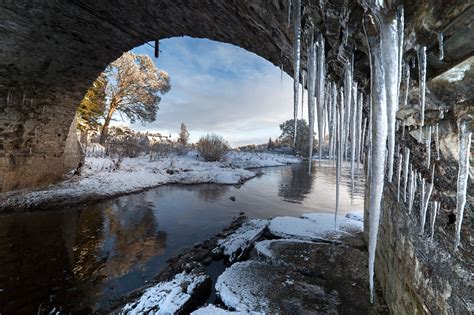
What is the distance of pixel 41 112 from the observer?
705cm

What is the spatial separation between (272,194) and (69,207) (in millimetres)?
7434

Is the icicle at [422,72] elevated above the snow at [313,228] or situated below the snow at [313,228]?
above

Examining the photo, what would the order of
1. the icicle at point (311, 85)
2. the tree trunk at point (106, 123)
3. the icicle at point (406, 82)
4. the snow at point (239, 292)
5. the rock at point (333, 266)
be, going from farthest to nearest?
the tree trunk at point (106, 123), the rock at point (333, 266), the snow at point (239, 292), the icicle at point (311, 85), the icicle at point (406, 82)

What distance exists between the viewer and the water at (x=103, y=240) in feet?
10.5

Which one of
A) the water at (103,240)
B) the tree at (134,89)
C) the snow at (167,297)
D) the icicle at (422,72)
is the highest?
the tree at (134,89)

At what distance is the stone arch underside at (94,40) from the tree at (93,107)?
8.47 meters

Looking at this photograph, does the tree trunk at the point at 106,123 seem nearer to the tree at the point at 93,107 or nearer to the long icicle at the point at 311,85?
the tree at the point at 93,107

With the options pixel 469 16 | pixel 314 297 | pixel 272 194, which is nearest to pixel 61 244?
pixel 314 297

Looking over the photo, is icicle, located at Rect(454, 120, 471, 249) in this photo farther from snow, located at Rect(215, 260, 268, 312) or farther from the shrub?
the shrub

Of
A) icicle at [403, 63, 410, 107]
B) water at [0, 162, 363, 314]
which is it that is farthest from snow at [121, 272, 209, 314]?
icicle at [403, 63, 410, 107]

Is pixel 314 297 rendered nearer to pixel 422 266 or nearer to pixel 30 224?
pixel 422 266

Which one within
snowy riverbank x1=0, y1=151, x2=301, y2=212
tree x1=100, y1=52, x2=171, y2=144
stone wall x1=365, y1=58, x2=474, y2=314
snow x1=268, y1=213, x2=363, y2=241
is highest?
tree x1=100, y1=52, x2=171, y2=144

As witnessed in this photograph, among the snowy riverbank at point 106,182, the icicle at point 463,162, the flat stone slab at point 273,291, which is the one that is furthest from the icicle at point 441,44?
the snowy riverbank at point 106,182

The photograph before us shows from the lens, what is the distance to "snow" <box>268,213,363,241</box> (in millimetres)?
4723
